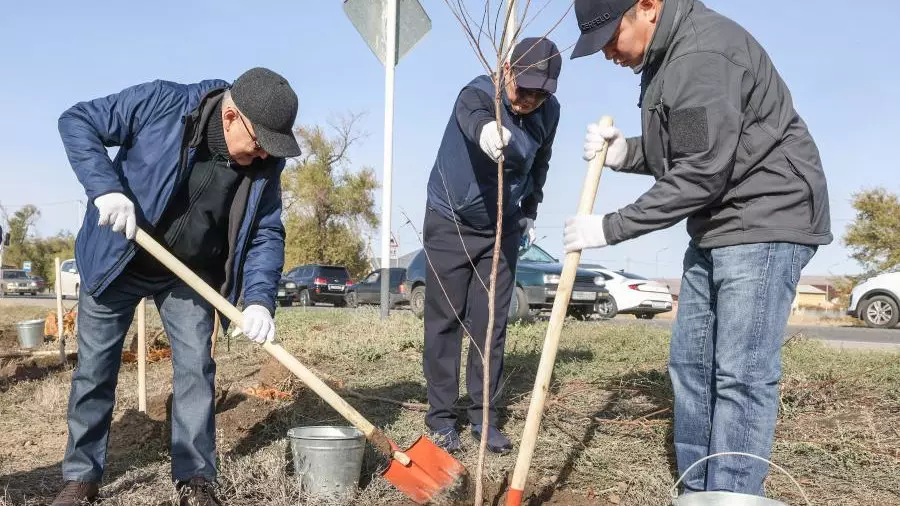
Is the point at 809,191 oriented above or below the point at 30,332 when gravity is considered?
above

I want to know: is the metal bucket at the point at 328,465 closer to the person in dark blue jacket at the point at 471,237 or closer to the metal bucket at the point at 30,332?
the person in dark blue jacket at the point at 471,237

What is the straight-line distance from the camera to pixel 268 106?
287 centimetres

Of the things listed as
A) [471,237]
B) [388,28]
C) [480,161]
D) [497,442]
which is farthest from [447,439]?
[388,28]

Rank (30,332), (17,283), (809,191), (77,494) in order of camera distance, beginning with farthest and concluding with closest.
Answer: (17,283) < (30,332) < (77,494) < (809,191)

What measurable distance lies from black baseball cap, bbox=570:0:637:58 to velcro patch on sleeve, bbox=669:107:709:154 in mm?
352

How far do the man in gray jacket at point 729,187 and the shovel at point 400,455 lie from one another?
39.0 inches

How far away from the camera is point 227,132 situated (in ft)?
9.81

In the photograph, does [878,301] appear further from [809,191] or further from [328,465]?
[328,465]

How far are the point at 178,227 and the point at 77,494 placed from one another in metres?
1.08

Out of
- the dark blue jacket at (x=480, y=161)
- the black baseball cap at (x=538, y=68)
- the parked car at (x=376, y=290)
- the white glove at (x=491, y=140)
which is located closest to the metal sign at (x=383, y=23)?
the dark blue jacket at (x=480, y=161)

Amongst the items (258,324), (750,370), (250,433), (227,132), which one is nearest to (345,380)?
(250,433)

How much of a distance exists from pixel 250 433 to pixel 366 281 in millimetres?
16784

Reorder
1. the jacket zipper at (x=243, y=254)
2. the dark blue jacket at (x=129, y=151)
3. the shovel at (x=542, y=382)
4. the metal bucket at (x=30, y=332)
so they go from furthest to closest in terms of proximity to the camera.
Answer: the metal bucket at (x=30, y=332)
the jacket zipper at (x=243, y=254)
the dark blue jacket at (x=129, y=151)
the shovel at (x=542, y=382)

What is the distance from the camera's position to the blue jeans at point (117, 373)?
120 inches
